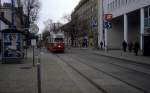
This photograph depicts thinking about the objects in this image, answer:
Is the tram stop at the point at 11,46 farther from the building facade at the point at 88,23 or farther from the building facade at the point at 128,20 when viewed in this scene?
the building facade at the point at 88,23

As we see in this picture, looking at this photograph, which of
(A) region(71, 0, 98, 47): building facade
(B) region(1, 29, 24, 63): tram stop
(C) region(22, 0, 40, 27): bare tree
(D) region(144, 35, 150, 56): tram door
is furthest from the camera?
(A) region(71, 0, 98, 47): building facade

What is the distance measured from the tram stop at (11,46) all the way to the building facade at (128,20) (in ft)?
Answer: 61.8

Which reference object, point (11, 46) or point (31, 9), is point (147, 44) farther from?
point (31, 9)

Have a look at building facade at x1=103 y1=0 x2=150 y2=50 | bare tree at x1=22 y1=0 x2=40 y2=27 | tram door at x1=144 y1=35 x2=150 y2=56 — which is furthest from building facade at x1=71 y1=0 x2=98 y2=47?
tram door at x1=144 y1=35 x2=150 y2=56

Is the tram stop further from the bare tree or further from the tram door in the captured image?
the bare tree

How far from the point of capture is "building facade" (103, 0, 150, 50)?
163 feet

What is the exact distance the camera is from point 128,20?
2667 inches

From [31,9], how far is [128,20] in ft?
90.2

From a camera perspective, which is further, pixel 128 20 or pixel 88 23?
pixel 88 23

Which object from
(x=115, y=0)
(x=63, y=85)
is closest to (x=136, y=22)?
(x=115, y=0)

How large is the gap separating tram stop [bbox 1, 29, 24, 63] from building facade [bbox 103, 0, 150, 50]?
18.9m

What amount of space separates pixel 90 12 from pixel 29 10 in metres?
24.8

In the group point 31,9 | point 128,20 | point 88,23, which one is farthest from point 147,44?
point 88,23

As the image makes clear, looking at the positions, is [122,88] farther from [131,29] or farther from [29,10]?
[29,10]
